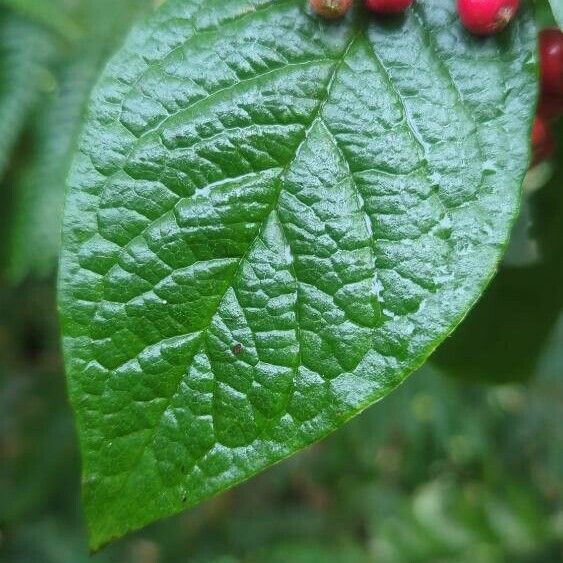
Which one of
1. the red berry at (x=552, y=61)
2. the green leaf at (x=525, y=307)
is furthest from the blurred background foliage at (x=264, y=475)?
the red berry at (x=552, y=61)

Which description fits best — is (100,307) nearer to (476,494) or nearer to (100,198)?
(100,198)

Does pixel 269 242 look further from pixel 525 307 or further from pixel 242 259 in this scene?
pixel 525 307

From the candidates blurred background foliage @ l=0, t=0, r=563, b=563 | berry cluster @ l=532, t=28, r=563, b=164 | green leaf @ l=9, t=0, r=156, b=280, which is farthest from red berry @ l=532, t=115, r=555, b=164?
green leaf @ l=9, t=0, r=156, b=280

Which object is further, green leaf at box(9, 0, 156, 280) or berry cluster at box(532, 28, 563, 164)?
green leaf at box(9, 0, 156, 280)

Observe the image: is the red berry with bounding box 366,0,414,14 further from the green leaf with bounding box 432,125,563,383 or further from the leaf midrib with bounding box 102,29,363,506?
the green leaf with bounding box 432,125,563,383

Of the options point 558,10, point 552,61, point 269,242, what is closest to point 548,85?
point 552,61
